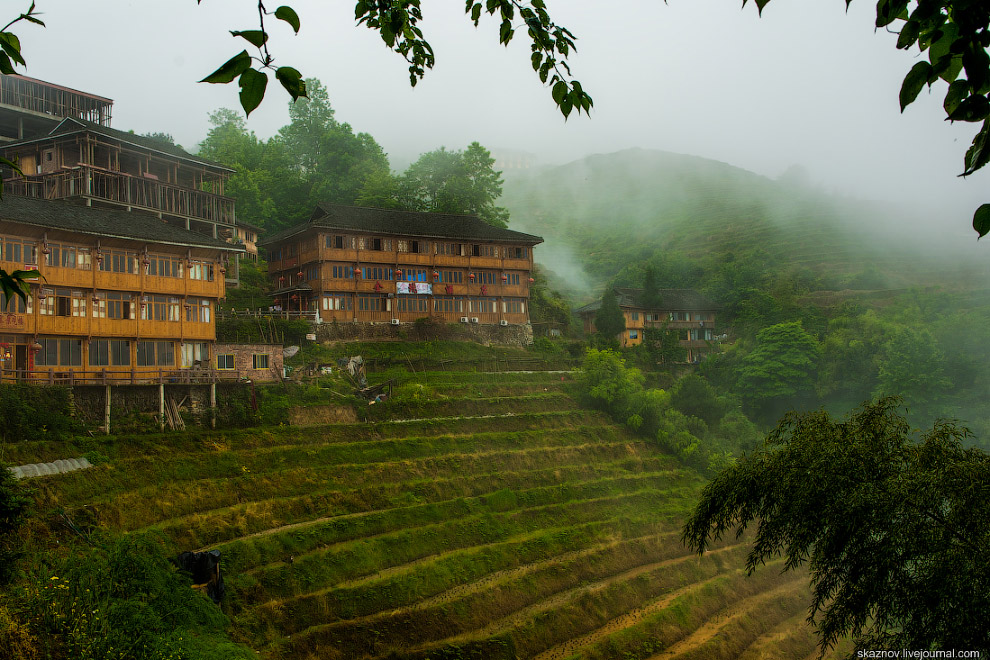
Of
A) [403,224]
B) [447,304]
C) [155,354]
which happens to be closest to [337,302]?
[403,224]

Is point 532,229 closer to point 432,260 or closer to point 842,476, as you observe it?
point 432,260

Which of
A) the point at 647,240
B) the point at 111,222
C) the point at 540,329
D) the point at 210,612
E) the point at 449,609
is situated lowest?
the point at 449,609

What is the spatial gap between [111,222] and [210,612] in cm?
1741

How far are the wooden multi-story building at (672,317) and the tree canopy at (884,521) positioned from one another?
143 ft

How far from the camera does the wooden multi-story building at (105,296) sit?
83.5 ft

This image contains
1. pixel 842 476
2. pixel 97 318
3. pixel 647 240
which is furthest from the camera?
pixel 647 240

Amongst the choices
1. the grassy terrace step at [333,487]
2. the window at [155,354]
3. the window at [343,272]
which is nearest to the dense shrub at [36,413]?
the window at [155,354]

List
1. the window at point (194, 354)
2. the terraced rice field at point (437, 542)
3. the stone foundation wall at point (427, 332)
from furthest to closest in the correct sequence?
1. the stone foundation wall at point (427, 332)
2. the window at point (194, 354)
3. the terraced rice field at point (437, 542)

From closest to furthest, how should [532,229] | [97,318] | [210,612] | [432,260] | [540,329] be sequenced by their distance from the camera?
1. [210,612]
2. [97,318]
3. [432,260]
4. [540,329]
5. [532,229]

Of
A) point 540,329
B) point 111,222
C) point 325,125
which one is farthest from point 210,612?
point 325,125

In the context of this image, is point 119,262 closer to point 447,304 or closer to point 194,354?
point 194,354

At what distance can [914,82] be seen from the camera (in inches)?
135

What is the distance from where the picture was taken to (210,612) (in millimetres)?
18172

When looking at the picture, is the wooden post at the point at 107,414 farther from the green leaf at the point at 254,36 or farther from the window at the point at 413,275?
the green leaf at the point at 254,36
